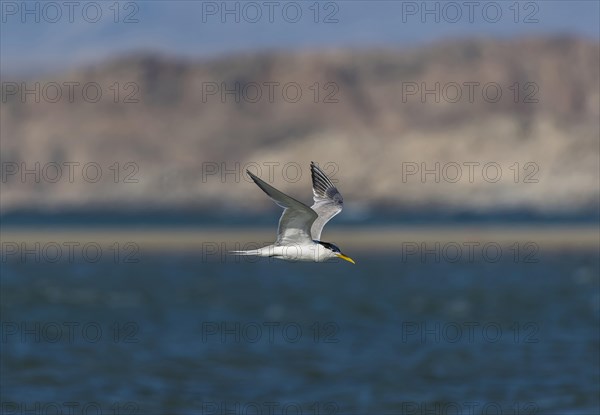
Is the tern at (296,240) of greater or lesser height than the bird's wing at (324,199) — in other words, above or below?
below

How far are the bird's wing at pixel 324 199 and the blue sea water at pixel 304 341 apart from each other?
1004 inches

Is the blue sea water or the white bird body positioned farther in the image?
the blue sea water

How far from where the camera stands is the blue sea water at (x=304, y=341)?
46781 mm

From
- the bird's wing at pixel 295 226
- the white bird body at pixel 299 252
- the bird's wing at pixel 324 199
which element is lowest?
the white bird body at pixel 299 252

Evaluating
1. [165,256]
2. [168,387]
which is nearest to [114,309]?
[168,387]

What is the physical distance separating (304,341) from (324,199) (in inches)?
1808

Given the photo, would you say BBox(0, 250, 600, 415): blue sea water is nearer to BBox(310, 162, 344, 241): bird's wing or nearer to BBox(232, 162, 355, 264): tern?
BBox(310, 162, 344, 241): bird's wing

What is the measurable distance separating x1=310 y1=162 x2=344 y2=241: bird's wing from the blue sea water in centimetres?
2551

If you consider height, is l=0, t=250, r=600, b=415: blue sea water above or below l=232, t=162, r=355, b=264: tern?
above

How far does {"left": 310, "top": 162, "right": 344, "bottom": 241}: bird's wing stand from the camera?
18766 mm

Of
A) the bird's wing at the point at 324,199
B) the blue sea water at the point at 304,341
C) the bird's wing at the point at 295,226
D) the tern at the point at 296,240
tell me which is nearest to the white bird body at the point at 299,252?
the tern at the point at 296,240

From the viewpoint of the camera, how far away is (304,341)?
64.6 m

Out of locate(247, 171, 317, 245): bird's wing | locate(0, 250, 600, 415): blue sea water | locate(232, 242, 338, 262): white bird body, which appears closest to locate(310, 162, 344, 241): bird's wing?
locate(247, 171, 317, 245): bird's wing

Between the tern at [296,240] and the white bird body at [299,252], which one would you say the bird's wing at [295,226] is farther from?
the white bird body at [299,252]
